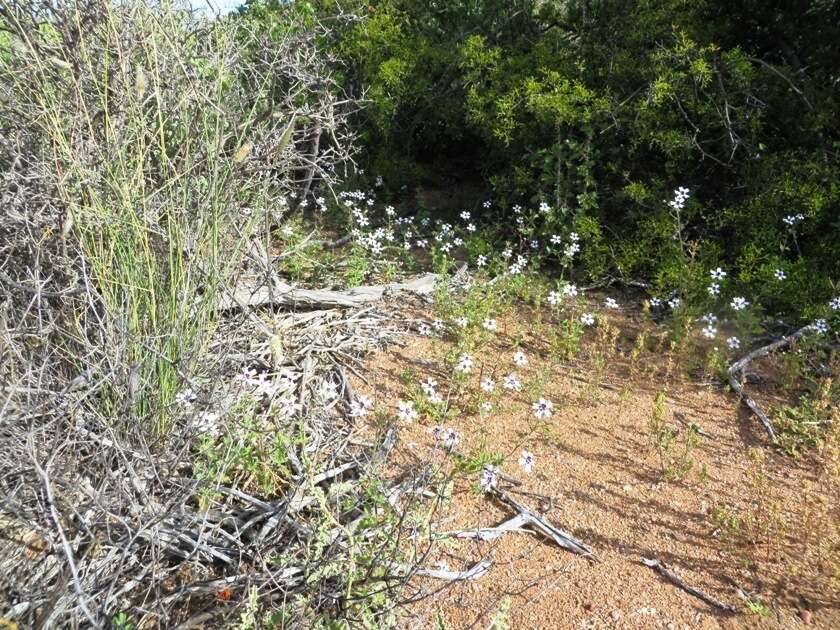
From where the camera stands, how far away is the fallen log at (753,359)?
10.7 feet

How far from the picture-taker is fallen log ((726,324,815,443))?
326 cm

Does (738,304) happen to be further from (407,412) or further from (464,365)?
(407,412)

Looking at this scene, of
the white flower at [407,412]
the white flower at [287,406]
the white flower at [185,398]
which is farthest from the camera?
the white flower at [407,412]

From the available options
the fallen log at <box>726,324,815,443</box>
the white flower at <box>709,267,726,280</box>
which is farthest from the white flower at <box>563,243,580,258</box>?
the fallen log at <box>726,324,815,443</box>

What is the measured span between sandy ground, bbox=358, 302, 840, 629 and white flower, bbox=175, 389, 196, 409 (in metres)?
0.70

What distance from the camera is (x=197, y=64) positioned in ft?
8.86

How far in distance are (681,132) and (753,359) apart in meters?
1.67

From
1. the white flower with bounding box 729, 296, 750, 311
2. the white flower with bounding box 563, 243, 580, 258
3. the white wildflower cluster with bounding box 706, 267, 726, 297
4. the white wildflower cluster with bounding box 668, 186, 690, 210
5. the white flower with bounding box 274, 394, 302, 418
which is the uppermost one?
the white wildflower cluster with bounding box 668, 186, 690, 210

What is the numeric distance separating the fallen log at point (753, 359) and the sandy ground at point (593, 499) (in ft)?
0.18

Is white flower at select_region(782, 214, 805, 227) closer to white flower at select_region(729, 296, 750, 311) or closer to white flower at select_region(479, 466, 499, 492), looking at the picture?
white flower at select_region(729, 296, 750, 311)

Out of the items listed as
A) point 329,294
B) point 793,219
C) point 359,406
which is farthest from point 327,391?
point 793,219

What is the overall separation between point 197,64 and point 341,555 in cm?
195

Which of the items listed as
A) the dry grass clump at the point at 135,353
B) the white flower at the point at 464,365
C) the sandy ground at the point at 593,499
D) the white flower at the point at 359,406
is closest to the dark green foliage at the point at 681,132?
the sandy ground at the point at 593,499

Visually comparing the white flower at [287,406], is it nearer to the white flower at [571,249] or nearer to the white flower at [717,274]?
the white flower at [571,249]
